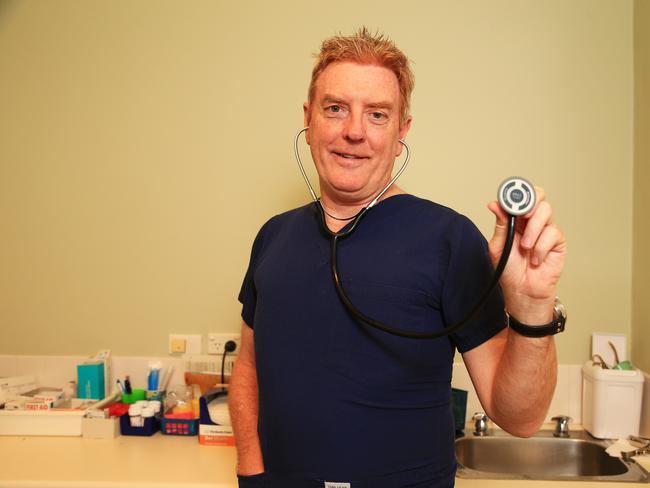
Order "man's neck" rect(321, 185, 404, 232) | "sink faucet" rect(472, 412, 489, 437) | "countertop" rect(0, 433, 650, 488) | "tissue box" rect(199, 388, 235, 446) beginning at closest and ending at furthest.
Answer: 1. "man's neck" rect(321, 185, 404, 232)
2. "countertop" rect(0, 433, 650, 488)
3. "tissue box" rect(199, 388, 235, 446)
4. "sink faucet" rect(472, 412, 489, 437)

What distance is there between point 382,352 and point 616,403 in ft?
3.58

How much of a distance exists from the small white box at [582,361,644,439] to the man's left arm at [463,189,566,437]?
94 cm

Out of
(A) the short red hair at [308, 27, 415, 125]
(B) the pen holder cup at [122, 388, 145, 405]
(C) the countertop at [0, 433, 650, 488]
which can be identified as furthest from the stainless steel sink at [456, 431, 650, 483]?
(A) the short red hair at [308, 27, 415, 125]

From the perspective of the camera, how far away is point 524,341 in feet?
2.91

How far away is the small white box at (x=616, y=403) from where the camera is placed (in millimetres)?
1782

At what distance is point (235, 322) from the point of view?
204 cm

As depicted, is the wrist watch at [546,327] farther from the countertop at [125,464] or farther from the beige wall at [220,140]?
the beige wall at [220,140]

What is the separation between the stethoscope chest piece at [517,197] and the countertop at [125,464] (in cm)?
98

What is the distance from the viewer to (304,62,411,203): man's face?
114 centimetres

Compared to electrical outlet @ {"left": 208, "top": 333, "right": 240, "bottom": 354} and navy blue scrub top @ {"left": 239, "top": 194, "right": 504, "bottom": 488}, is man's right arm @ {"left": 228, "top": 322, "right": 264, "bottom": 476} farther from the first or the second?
electrical outlet @ {"left": 208, "top": 333, "right": 240, "bottom": 354}

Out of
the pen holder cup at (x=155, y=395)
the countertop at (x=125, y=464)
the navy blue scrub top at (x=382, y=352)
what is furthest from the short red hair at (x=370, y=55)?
the pen holder cup at (x=155, y=395)

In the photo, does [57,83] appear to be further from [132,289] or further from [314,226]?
[314,226]

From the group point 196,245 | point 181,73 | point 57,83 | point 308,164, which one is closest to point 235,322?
point 196,245

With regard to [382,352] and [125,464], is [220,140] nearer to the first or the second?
[125,464]
